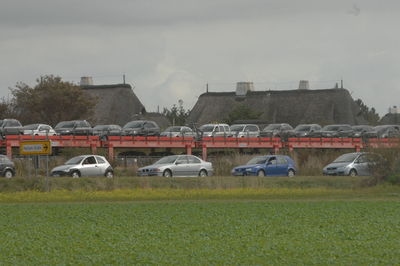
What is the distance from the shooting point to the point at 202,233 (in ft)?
83.5

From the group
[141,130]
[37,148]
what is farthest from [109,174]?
[141,130]

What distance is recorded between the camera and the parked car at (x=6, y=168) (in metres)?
51.5

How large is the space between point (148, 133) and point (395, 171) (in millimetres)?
25640

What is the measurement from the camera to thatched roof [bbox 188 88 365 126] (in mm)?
115750

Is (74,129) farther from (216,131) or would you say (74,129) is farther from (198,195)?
(198,195)

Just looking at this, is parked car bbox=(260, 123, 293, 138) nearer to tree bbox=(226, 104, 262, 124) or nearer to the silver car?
the silver car

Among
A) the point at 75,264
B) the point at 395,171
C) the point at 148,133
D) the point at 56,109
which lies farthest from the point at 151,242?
the point at 56,109

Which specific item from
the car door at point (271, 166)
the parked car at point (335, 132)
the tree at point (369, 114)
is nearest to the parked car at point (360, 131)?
the parked car at point (335, 132)

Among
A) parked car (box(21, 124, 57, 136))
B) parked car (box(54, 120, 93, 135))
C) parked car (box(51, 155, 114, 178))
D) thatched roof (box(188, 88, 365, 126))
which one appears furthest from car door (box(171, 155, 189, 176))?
thatched roof (box(188, 88, 365, 126))

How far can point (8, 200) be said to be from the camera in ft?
136

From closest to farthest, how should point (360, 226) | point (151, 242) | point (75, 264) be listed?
1. point (75, 264)
2. point (151, 242)
3. point (360, 226)

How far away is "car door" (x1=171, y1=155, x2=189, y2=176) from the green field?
14.5 metres

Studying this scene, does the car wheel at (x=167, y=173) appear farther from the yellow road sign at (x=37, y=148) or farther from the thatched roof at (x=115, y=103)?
the thatched roof at (x=115, y=103)

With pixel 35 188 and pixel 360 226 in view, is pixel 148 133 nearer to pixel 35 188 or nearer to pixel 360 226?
pixel 35 188
